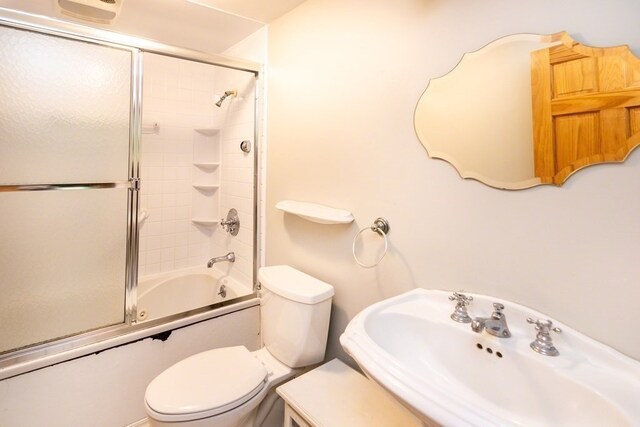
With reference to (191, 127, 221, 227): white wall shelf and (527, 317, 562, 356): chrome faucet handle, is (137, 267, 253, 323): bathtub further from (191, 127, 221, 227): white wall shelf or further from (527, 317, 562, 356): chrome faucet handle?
(527, 317, 562, 356): chrome faucet handle

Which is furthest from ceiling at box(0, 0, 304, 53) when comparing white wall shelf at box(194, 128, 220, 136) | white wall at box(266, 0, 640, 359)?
white wall shelf at box(194, 128, 220, 136)

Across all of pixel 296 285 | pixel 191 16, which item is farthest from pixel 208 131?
pixel 296 285

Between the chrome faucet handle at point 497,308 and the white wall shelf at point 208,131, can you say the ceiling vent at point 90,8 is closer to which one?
the white wall shelf at point 208,131

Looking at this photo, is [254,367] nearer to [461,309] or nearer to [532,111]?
[461,309]

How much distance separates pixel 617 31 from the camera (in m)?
0.81

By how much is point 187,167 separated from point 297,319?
6.18 ft

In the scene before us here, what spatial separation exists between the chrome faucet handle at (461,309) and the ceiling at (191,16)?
67.5 inches

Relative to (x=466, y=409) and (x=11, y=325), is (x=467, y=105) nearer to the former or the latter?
(x=466, y=409)

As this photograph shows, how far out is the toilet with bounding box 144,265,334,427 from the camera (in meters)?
1.20

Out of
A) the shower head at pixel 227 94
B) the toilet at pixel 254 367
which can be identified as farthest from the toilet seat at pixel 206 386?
the shower head at pixel 227 94

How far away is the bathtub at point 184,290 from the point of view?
91.7 inches

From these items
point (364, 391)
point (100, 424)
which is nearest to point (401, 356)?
point (364, 391)

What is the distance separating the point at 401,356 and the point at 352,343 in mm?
252

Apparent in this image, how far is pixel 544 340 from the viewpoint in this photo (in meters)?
0.87
